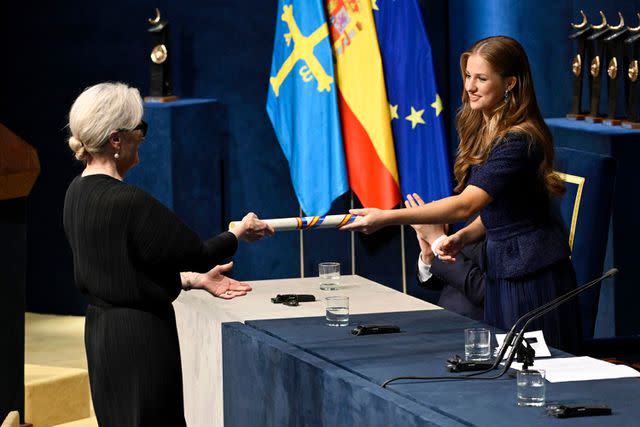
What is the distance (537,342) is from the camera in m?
3.51

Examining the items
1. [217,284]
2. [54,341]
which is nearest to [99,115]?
[217,284]

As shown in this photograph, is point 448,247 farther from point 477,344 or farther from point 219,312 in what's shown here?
point 477,344

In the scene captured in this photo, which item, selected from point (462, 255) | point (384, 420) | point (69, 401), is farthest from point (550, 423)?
point (69, 401)

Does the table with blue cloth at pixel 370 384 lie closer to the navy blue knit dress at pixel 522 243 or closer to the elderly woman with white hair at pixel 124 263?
the navy blue knit dress at pixel 522 243

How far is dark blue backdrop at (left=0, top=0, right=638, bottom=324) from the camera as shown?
8.26 metres

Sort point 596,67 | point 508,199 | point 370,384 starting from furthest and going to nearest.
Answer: point 596,67
point 508,199
point 370,384

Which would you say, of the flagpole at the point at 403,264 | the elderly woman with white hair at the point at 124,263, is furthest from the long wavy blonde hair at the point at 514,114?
the flagpole at the point at 403,264

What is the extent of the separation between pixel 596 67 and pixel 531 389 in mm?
3854

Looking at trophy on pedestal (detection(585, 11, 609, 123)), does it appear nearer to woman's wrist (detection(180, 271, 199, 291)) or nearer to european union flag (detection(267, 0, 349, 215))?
european union flag (detection(267, 0, 349, 215))

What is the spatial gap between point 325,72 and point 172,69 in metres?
1.14

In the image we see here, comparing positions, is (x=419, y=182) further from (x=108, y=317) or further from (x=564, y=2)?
(x=108, y=317)

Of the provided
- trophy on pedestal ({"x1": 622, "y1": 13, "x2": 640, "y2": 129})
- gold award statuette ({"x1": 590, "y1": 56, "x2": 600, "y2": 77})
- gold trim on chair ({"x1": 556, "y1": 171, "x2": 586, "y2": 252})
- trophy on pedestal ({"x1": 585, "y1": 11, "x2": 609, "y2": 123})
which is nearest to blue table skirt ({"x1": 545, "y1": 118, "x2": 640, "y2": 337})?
trophy on pedestal ({"x1": 622, "y1": 13, "x2": 640, "y2": 129})

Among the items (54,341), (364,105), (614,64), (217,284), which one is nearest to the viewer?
(217,284)

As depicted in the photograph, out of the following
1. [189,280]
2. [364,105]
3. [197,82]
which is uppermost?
[197,82]
